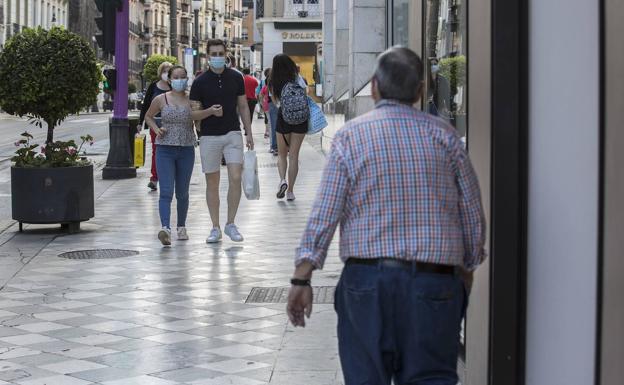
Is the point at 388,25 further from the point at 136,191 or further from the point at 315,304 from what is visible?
the point at 315,304

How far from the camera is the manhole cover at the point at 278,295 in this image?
27.8ft

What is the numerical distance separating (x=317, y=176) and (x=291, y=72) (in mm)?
4665

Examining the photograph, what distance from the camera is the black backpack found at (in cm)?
1496

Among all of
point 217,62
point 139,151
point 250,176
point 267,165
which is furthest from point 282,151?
point 267,165

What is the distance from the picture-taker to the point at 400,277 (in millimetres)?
3881

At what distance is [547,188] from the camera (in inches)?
179

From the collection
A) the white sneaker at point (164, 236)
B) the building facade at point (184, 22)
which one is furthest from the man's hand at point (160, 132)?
the building facade at point (184, 22)

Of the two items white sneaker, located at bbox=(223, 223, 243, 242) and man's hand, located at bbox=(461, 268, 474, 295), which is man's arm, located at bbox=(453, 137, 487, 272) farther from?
white sneaker, located at bbox=(223, 223, 243, 242)

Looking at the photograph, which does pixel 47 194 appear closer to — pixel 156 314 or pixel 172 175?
pixel 172 175

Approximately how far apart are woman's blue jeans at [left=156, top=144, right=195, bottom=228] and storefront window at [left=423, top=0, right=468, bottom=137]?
497cm

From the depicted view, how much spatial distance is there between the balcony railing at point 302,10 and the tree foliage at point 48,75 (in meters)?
44.0

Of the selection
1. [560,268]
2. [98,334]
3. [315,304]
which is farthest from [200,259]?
[560,268]

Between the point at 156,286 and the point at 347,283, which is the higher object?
the point at 347,283

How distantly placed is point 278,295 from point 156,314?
1035mm
